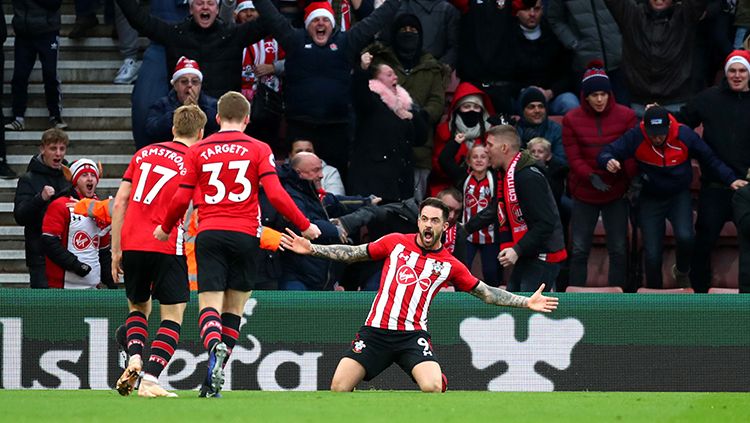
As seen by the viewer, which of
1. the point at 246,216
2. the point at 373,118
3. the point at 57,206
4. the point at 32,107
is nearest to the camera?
the point at 246,216

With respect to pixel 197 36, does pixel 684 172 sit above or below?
below

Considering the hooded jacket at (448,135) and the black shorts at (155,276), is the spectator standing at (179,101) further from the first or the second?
the black shorts at (155,276)

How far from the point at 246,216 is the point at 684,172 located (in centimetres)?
590

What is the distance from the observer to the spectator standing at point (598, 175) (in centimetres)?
1508

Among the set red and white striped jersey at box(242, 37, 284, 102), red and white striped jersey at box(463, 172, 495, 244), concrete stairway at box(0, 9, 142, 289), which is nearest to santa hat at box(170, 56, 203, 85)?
red and white striped jersey at box(242, 37, 284, 102)

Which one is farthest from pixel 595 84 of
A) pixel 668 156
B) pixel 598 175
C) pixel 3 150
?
pixel 3 150

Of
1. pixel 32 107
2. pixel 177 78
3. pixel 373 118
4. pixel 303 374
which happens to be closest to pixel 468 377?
pixel 303 374

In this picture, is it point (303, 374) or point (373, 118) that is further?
point (373, 118)

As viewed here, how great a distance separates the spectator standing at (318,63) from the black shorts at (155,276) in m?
4.92

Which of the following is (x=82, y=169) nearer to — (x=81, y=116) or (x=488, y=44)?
(x=81, y=116)

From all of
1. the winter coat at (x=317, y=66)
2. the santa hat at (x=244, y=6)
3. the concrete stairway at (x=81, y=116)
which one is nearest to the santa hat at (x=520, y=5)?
the winter coat at (x=317, y=66)

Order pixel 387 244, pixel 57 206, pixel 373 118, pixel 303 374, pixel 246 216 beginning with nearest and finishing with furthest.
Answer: pixel 246 216 < pixel 387 244 < pixel 303 374 < pixel 57 206 < pixel 373 118

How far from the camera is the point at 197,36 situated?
15.8 meters

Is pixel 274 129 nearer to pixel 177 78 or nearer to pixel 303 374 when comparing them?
pixel 177 78
